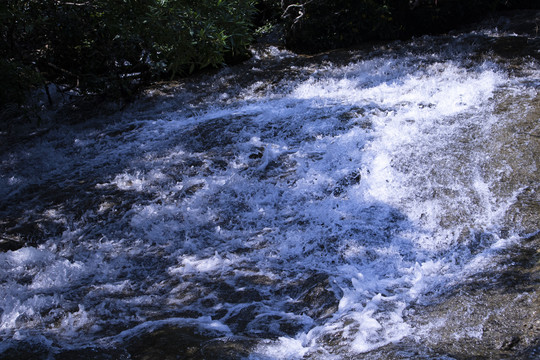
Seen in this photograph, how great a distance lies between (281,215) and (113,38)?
459cm

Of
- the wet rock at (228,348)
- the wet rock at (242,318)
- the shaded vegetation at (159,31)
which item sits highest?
the shaded vegetation at (159,31)

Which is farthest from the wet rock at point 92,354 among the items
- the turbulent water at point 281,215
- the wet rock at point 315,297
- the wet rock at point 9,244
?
the wet rock at point 9,244

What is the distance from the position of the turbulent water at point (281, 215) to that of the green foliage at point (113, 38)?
99 cm

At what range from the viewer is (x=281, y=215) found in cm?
468

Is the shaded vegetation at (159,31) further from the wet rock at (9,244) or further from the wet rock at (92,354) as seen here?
the wet rock at (92,354)

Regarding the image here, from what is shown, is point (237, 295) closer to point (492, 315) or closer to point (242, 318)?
point (242, 318)

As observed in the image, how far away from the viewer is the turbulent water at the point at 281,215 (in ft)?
10.8

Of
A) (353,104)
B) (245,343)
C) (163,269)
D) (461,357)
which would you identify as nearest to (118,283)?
(163,269)

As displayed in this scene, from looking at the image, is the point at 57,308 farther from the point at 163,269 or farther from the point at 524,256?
the point at 524,256

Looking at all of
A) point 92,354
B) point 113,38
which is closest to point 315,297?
point 92,354

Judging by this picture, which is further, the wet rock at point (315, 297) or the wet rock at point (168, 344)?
the wet rock at point (315, 297)

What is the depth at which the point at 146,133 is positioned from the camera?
6805 millimetres

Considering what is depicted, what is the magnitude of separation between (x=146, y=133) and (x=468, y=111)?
13.8 ft

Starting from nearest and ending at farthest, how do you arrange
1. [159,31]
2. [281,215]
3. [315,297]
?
[315,297] < [281,215] < [159,31]
